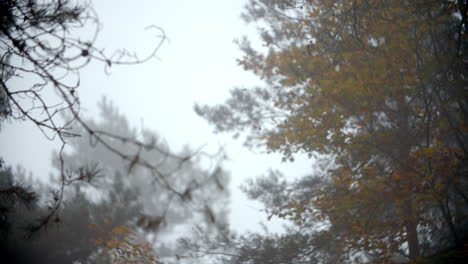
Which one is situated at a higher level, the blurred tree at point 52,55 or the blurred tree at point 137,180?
the blurred tree at point 137,180

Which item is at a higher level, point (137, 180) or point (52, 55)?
point (137, 180)

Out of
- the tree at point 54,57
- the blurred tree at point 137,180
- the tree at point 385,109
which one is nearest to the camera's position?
the tree at point 54,57

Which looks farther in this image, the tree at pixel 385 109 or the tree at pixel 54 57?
the tree at pixel 385 109

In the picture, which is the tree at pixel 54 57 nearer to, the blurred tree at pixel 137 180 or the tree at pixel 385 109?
the tree at pixel 385 109

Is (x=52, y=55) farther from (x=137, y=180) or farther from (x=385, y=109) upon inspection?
(x=137, y=180)

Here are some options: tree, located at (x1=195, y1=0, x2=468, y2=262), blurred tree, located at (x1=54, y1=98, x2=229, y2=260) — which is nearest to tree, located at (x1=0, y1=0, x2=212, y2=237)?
tree, located at (x1=195, y1=0, x2=468, y2=262)

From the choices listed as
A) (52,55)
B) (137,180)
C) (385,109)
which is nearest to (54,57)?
(52,55)

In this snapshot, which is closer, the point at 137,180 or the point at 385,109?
the point at 385,109

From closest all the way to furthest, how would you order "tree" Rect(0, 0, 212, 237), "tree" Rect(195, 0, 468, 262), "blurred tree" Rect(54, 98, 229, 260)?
"tree" Rect(0, 0, 212, 237) < "tree" Rect(195, 0, 468, 262) < "blurred tree" Rect(54, 98, 229, 260)

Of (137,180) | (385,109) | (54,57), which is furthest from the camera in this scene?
(137,180)

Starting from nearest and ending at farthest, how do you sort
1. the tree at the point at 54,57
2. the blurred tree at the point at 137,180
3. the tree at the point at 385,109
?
1. the tree at the point at 54,57
2. the tree at the point at 385,109
3. the blurred tree at the point at 137,180

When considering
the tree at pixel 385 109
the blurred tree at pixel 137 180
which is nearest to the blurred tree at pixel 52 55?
the tree at pixel 385 109

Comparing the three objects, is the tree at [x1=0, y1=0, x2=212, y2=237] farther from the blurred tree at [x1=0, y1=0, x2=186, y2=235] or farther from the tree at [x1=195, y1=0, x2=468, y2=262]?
the tree at [x1=195, y1=0, x2=468, y2=262]

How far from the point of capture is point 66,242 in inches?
276
